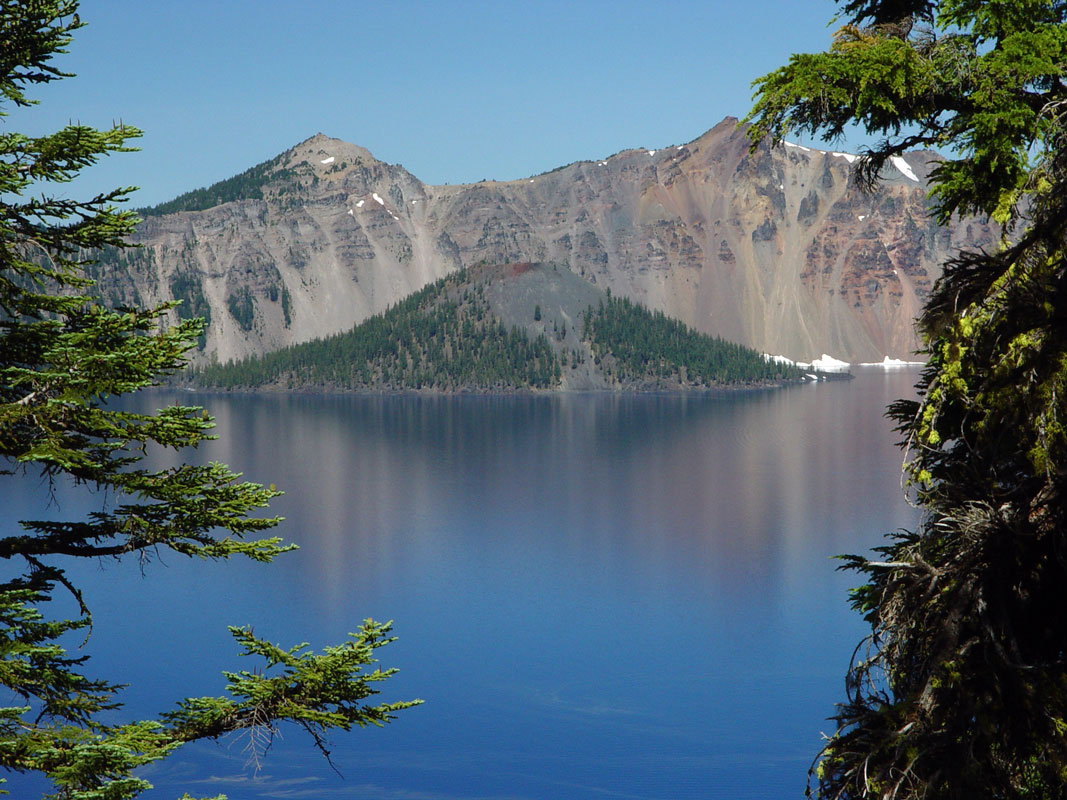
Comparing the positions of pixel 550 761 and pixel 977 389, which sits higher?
pixel 977 389

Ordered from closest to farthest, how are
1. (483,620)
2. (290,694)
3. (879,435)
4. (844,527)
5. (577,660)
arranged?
(290,694) → (577,660) → (483,620) → (844,527) → (879,435)

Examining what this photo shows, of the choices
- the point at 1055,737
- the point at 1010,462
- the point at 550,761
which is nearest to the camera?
the point at 1055,737

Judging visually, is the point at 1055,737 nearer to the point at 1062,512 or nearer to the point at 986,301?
the point at 1062,512

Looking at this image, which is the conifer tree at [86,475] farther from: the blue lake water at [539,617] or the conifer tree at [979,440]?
the blue lake water at [539,617]

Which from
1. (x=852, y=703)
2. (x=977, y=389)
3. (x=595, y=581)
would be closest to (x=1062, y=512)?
(x=977, y=389)

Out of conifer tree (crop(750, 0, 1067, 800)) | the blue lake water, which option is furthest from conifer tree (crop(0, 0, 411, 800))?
the blue lake water

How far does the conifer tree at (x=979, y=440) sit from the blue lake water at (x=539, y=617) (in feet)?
98.5

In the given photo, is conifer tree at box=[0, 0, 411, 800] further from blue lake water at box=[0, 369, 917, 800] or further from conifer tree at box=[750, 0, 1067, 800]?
blue lake water at box=[0, 369, 917, 800]

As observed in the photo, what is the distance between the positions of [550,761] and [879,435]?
371ft

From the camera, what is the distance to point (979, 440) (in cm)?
852

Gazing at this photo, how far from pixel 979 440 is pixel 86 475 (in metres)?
8.20

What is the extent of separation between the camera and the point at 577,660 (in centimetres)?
4966

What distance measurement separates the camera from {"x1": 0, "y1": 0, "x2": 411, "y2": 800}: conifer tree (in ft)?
29.0

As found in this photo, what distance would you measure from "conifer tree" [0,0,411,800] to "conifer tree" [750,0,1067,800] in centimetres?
505
